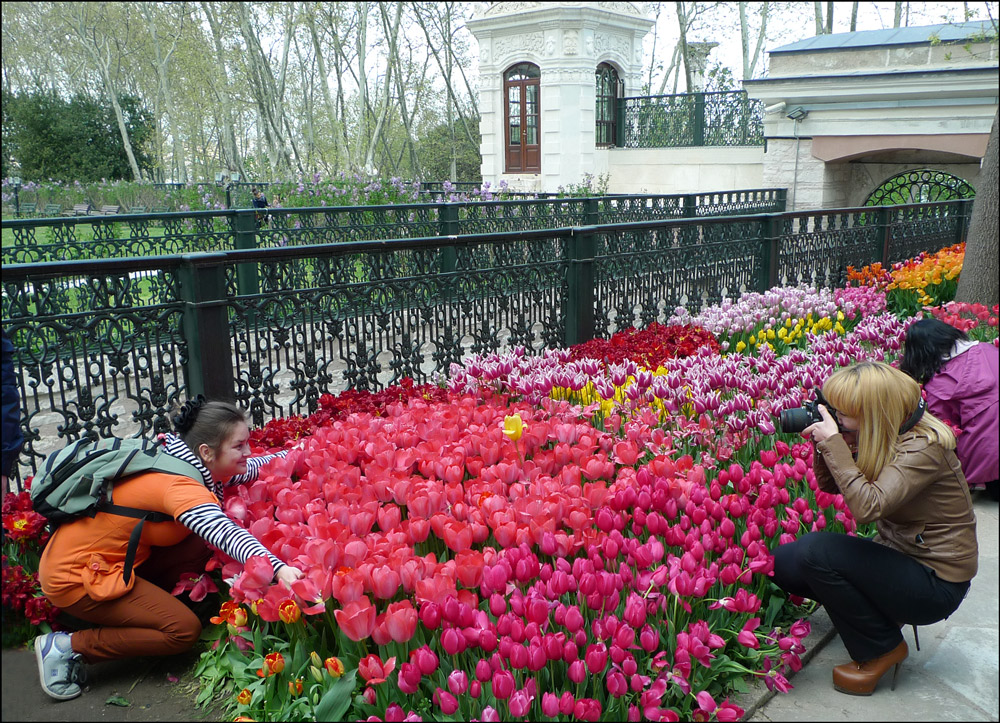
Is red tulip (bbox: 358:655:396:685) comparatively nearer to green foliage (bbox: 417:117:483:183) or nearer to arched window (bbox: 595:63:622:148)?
arched window (bbox: 595:63:622:148)

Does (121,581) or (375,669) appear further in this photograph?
(121,581)

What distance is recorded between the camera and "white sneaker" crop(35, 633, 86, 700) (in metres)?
2.67

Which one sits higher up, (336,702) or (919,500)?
(919,500)

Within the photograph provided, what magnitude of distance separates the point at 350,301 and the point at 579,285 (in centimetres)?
207

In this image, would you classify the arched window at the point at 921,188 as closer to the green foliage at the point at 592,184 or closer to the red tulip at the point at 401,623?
the green foliage at the point at 592,184

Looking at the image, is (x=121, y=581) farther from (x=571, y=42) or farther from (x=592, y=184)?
(x=571, y=42)

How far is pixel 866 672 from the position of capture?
8.63 ft

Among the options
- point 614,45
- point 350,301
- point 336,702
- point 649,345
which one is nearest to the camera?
point 336,702

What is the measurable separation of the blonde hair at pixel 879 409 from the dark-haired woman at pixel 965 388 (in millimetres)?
1699

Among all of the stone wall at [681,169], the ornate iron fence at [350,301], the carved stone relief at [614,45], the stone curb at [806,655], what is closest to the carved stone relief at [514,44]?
the carved stone relief at [614,45]

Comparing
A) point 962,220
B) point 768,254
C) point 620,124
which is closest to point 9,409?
point 768,254

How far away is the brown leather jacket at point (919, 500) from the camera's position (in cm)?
251

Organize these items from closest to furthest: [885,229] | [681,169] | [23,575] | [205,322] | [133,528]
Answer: [133,528], [23,575], [205,322], [885,229], [681,169]

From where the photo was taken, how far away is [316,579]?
244 centimetres
